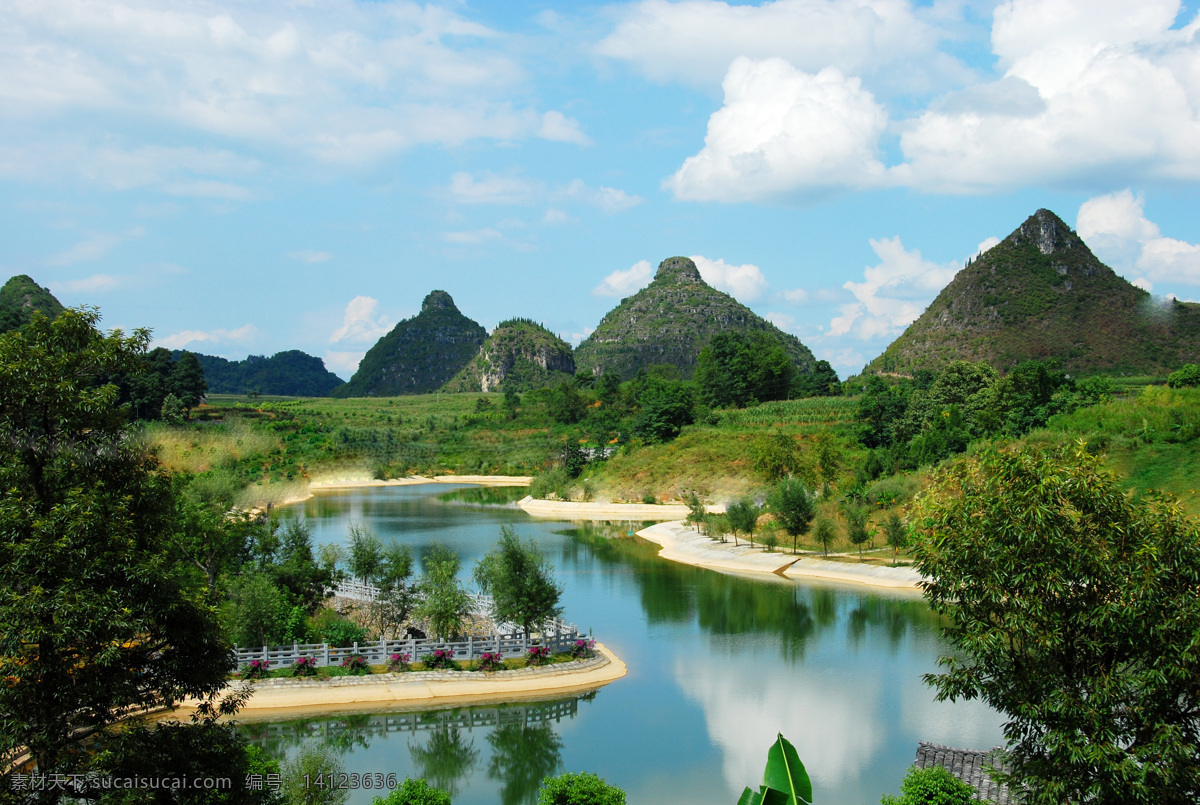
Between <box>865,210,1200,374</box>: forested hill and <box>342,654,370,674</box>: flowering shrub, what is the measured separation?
8041cm

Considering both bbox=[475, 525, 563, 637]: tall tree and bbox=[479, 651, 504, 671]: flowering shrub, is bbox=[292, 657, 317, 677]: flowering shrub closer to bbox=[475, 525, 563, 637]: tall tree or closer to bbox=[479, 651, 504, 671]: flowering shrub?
bbox=[479, 651, 504, 671]: flowering shrub

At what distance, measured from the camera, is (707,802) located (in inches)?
627

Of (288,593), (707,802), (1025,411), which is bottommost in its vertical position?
(707,802)

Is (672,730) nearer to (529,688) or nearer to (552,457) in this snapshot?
(529,688)

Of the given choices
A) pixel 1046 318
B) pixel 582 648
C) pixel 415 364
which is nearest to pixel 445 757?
pixel 582 648

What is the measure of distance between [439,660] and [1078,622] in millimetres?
16900

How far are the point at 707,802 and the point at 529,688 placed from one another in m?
7.21

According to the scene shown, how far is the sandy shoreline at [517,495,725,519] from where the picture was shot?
59.5m

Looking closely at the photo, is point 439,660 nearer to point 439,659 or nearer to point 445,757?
point 439,659

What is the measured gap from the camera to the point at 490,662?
22125 mm

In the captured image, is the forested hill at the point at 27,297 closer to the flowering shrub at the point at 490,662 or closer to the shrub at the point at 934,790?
the flowering shrub at the point at 490,662

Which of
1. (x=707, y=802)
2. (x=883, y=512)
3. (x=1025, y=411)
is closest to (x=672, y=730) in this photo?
(x=707, y=802)

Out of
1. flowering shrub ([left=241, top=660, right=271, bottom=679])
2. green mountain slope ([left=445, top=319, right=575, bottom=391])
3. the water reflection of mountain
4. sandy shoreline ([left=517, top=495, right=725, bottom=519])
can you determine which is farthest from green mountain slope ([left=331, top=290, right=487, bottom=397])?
flowering shrub ([left=241, top=660, right=271, bottom=679])

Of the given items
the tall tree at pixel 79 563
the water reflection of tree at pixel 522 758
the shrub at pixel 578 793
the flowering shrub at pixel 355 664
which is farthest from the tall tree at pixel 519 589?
the tall tree at pixel 79 563
